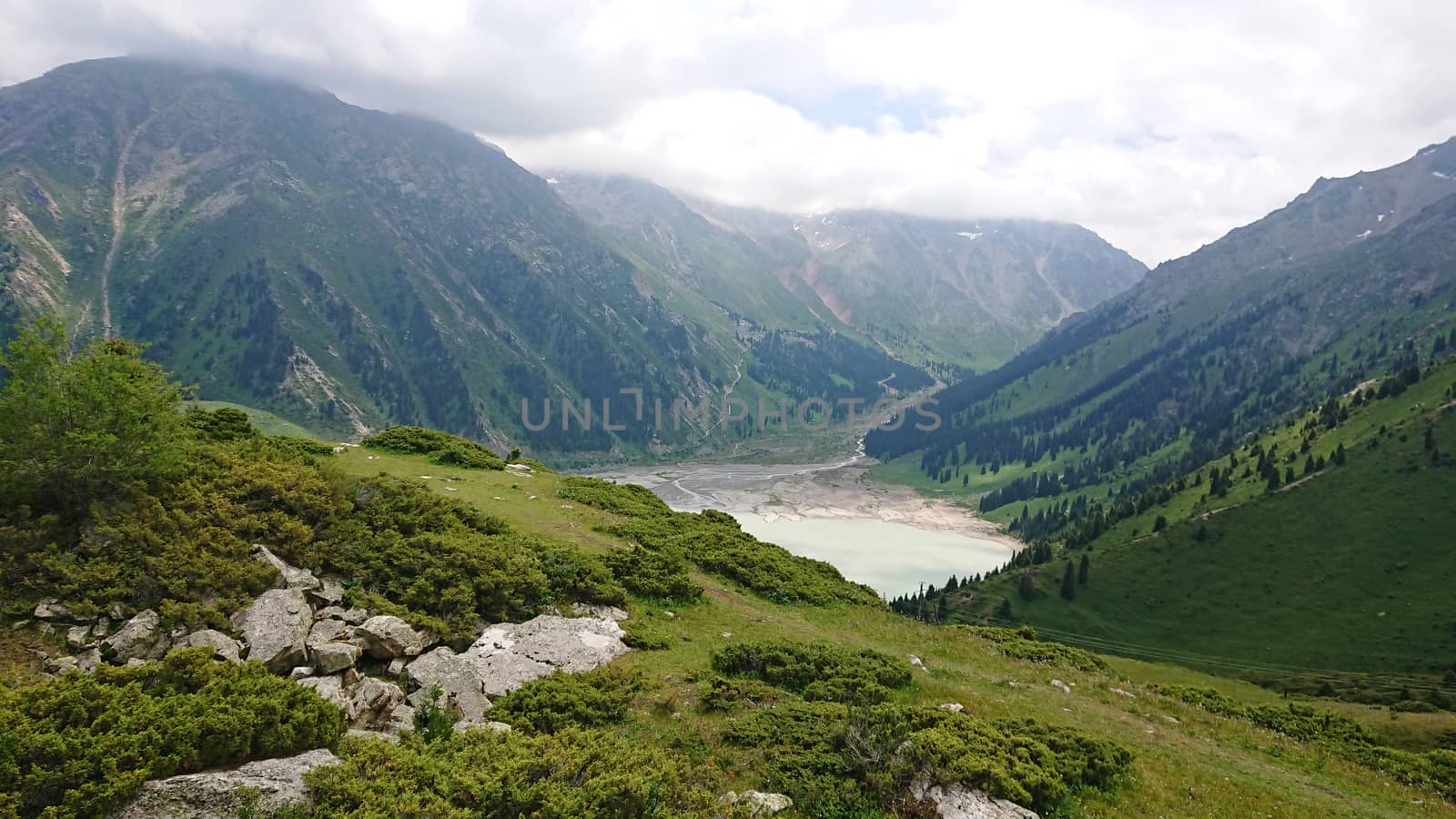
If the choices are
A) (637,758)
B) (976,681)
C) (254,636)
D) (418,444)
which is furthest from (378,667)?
Answer: (418,444)

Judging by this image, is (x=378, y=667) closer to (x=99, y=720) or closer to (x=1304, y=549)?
(x=99, y=720)

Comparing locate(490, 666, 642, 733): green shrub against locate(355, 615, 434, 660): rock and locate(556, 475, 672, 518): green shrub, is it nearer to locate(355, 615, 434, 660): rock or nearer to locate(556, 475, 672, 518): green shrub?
locate(355, 615, 434, 660): rock

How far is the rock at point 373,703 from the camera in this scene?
14719mm

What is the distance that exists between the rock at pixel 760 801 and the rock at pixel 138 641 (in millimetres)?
14058

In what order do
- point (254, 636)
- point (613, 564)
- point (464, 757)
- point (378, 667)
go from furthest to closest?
→ 1. point (613, 564)
2. point (378, 667)
3. point (254, 636)
4. point (464, 757)

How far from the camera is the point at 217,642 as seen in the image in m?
16.1

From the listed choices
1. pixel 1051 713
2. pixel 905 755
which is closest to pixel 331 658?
pixel 905 755

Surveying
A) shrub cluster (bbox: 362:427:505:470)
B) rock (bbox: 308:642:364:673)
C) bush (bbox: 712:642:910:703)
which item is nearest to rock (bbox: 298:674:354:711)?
rock (bbox: 308:642:364:673)

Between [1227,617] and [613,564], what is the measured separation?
12553cm

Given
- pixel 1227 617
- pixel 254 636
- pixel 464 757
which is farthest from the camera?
pixel 1227 617

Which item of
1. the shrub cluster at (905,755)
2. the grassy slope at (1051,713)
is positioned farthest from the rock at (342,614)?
the shrub cluster at (905,755)

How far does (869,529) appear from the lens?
633ft

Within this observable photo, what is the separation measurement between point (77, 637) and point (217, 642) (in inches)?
120

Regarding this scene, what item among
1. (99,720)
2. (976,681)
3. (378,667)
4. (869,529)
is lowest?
(869,529)
